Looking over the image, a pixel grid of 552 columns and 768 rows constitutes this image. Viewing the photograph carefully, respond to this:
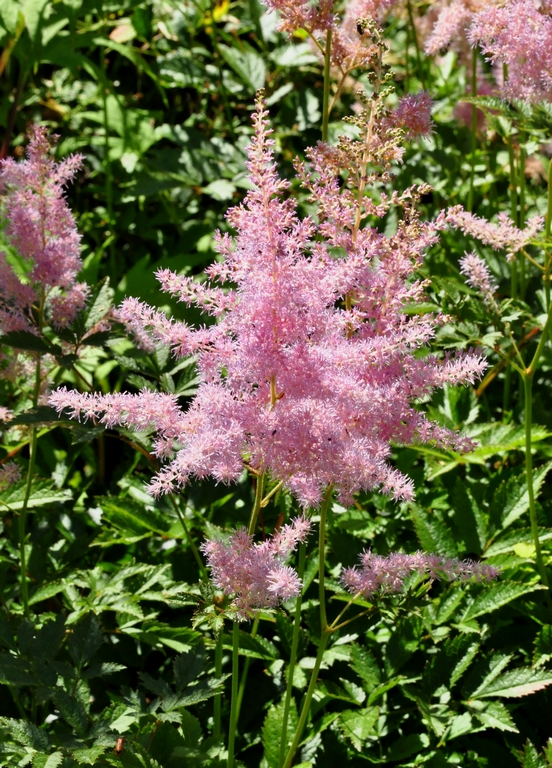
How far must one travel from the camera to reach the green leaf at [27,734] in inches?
60.6

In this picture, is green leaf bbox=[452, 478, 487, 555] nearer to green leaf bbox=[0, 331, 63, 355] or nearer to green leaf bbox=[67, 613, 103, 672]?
green leaf bbox=[67, 613, 103, 672]

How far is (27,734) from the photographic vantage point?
156cm

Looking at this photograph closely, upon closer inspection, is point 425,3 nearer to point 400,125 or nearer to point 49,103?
point 49,103

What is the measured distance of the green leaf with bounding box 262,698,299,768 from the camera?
180 cm

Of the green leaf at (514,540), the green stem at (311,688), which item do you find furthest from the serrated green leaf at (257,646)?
the green leaf at (514,540)

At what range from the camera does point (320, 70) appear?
4121 millimetres

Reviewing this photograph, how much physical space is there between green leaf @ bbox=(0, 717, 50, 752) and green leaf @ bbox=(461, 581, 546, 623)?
2.97 feet

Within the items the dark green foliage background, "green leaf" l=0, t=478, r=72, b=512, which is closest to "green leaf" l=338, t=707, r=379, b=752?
the dark green foliage background

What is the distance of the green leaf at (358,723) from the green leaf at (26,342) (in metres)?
0.98

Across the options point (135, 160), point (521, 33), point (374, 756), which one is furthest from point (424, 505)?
point (135, 160)

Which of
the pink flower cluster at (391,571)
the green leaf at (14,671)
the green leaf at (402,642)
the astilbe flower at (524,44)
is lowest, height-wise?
the green leaf at (402,642)

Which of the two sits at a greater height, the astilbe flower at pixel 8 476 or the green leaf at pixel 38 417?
the green leaf at pixel 38 417

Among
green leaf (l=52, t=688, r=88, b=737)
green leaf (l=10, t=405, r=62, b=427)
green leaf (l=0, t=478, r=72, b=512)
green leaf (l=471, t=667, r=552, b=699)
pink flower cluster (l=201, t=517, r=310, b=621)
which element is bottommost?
green leaf (l=471, t=667, r=552, b=699)

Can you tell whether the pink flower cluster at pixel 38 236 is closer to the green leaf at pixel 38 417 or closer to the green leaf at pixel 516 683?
the green leaf at pixel 38 417
